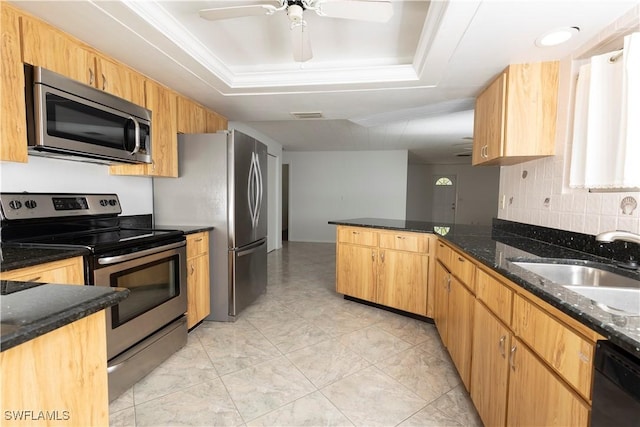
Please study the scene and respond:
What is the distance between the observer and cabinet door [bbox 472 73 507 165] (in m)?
2.14

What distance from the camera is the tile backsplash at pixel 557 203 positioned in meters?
1.50

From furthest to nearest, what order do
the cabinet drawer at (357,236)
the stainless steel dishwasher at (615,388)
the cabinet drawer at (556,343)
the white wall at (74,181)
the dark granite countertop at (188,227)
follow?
the cabinet drawer at (357,236) → the dark granite countertop at (188,227) → the white wall at (74,181) → the cabinet drawer at (556,343) → the stainless steel dishwasher at (615,388)

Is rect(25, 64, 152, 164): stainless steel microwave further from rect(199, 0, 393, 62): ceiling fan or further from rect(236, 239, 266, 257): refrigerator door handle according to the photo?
rect(236, 239, 266, 257): refrigerator door handle

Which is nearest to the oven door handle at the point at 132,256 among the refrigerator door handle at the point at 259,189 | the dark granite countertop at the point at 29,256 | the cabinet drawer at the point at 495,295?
the dark granite countertop at the point at 29,256

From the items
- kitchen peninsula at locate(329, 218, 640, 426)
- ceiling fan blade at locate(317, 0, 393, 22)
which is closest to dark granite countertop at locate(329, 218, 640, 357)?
kitchen peninsula at locate(329, 218, 640, 426)

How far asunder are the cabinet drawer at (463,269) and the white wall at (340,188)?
499cm

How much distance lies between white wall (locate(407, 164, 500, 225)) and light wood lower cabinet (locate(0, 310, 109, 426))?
9.06m

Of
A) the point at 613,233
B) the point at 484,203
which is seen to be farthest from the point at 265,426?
the point at 484,203

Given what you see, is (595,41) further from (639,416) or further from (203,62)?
(203,62)

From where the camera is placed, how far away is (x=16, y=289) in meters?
0.75

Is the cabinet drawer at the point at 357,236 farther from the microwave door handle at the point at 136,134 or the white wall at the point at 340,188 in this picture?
the white wall at the point at 340,188

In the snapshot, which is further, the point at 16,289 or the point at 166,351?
the point at 166,351

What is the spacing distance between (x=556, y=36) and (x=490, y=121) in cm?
71

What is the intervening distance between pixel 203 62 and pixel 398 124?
2.87 m
